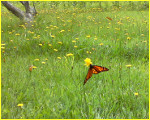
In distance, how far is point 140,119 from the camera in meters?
2.26

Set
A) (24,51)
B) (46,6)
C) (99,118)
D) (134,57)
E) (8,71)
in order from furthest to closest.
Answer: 1. (46,6)
2. (24,51)
3. (134,57)
4. (8,71)
5. (99,118)

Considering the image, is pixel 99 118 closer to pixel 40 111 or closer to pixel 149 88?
pixel 40 111

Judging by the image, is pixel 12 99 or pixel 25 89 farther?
pixel 25 89

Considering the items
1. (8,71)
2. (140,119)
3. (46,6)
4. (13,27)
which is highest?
(46,6)

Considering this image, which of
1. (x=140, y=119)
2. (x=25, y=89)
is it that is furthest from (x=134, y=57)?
(x=25, y=89)

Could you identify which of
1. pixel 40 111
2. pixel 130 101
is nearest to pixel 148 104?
pixel 130 101

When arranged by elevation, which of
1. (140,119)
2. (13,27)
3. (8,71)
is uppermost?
(13,27)

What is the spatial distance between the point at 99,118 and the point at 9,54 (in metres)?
2.62

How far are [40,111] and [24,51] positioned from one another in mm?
2166

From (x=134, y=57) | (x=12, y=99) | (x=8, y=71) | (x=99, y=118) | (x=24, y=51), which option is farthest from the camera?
(x=24, y=51)

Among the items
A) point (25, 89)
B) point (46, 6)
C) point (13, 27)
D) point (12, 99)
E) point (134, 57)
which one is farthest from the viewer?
point (46, 6)

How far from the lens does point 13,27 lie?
6.23 meters

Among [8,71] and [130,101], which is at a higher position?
[8,71]

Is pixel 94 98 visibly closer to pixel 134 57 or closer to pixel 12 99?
pixel 12 99
